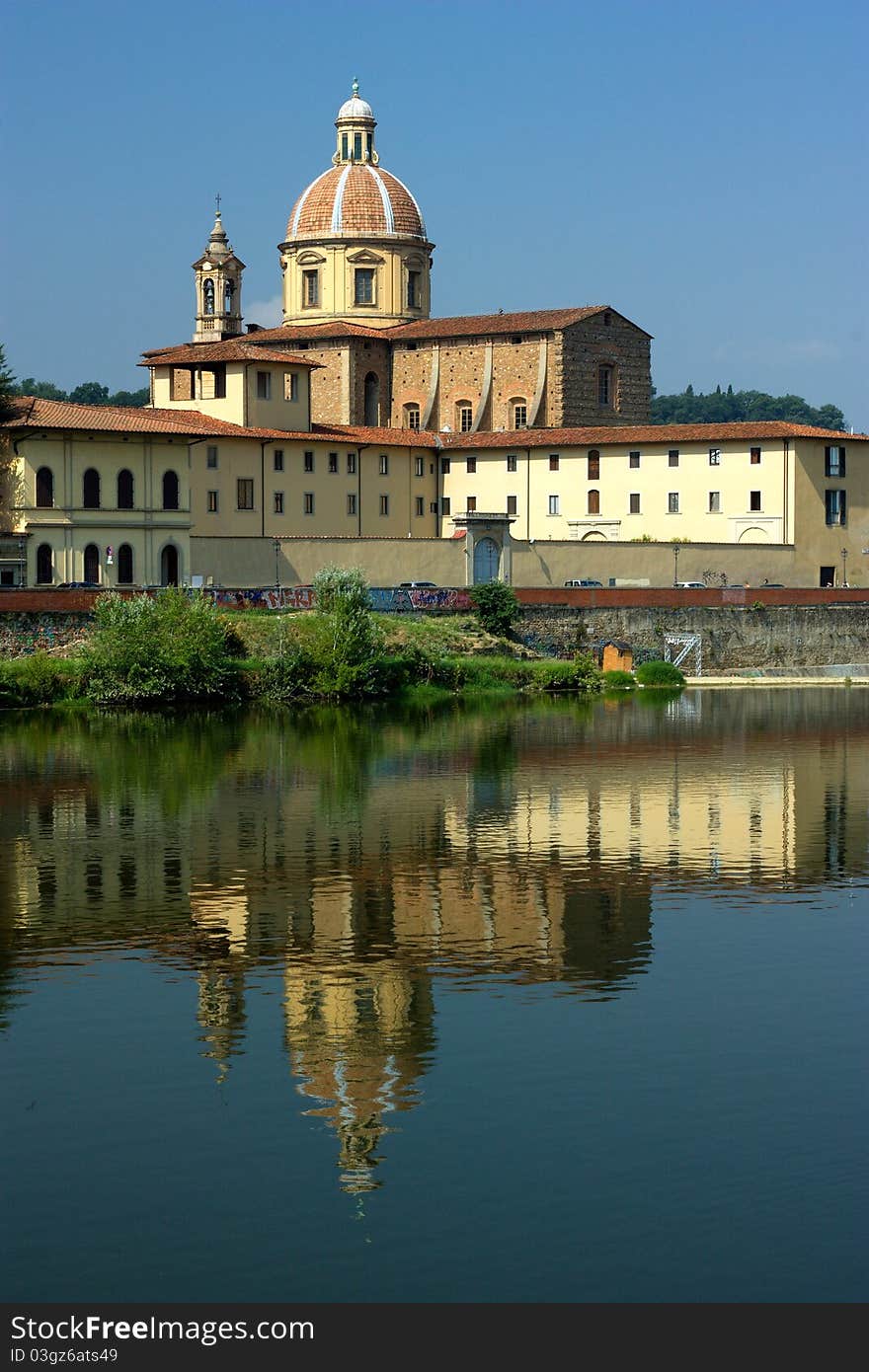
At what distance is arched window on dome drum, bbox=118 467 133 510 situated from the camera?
57.5 m

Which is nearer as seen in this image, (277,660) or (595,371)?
(277,660)

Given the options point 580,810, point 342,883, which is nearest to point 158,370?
point 580,810

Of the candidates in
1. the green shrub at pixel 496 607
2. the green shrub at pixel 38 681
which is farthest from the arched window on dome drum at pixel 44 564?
the green shrub at pixel 496 607

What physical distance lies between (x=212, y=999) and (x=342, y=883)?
5796mm

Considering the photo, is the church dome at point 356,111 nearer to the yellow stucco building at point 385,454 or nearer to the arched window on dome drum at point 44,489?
the yellow stucco building at point 385,454

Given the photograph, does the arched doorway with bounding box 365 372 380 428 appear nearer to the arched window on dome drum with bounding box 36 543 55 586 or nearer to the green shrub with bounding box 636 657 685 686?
the green shrub with bounding box 636 657 685 686

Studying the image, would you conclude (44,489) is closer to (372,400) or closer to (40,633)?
(40,633)

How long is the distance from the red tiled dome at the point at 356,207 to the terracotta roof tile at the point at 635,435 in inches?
422

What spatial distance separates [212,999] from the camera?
742 inches

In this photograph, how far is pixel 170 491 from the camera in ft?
193

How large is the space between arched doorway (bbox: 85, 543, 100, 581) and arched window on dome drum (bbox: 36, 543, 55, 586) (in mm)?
1047

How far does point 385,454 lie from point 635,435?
8.72 m

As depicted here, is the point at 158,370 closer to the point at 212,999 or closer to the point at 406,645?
the point at 406,645

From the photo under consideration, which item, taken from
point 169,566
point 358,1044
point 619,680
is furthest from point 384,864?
point 169,566
